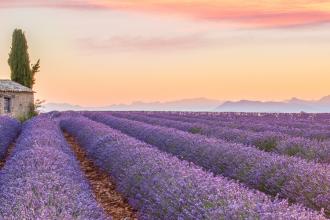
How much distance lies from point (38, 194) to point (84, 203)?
51 centimetres

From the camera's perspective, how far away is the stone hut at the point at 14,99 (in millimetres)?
40031

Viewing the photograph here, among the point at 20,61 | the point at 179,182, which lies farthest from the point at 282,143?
the point at 20,61

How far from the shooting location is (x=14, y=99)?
4150 cm

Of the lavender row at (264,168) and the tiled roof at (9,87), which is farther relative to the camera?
the tiled roof at (9,87)

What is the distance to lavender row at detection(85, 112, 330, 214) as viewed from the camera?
716 centimetres

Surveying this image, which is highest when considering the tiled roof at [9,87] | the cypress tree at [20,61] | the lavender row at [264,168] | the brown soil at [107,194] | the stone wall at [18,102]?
the cypress tree at [20,61]

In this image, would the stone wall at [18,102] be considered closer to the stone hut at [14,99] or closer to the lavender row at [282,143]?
the stone hut at [14,99]

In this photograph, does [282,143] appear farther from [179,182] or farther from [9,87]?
[9,87]

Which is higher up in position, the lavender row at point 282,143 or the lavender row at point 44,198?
the lavender row at point 282,143

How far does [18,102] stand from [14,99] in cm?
57

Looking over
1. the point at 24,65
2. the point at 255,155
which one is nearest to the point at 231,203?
the point at 255,155

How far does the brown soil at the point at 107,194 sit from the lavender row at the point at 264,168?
153cm

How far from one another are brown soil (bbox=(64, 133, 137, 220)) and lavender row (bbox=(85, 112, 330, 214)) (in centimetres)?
153

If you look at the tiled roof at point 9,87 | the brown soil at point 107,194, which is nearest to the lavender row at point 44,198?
the brown soil at point 107,194
